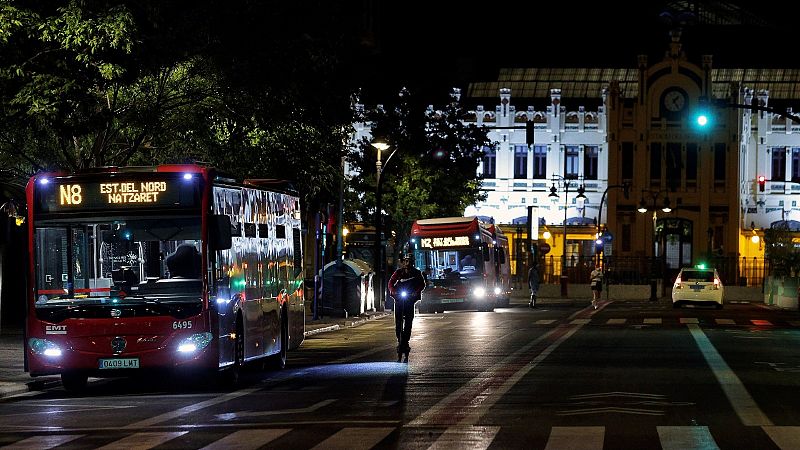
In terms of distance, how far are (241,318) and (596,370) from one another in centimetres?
543

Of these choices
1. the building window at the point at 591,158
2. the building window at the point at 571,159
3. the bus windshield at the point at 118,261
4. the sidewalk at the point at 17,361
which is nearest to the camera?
the bus windshield at the point at 118,261

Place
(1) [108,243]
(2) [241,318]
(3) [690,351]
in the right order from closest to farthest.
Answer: (1) [108,243] → (2) [241,318] → (3) [690,351]

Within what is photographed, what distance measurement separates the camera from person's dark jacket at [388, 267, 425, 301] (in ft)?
85.7

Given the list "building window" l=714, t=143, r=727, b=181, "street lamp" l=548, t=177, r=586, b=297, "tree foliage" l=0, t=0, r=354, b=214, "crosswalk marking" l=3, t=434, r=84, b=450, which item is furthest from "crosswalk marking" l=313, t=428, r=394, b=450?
"building window" l=714, t=143, r=727, b=181

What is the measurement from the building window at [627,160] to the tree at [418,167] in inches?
773

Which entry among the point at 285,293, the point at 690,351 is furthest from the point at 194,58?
the point at 690,351

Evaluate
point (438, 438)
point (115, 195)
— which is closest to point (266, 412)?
point (438, 438)

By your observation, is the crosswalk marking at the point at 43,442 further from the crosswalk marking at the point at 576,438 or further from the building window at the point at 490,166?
the building window at the point at 490,166

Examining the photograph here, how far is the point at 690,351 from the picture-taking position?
1112 inches

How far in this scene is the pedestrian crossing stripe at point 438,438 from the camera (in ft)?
43.8

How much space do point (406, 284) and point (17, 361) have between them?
21.7 ft

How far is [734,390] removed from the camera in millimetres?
19281

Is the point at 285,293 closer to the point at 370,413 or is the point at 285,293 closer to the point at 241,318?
the point at 241,318

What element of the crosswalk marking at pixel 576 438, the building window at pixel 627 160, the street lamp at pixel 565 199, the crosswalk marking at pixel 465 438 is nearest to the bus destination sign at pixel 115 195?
the crosswalk marking at pixel 465 438
